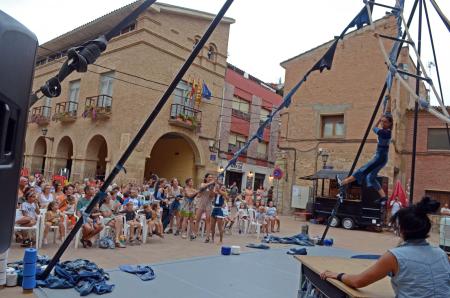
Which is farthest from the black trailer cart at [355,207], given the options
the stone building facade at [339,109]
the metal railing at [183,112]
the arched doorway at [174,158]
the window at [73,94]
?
Result: the window at [73,94]

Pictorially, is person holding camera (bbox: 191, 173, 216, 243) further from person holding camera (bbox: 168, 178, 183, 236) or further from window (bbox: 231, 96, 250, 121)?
window (bbox: 231, 96, 250, 121)

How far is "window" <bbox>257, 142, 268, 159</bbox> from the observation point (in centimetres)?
2947

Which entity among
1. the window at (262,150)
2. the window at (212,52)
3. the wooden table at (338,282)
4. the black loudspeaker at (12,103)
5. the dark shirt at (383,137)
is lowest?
the wooden table at (338,282)

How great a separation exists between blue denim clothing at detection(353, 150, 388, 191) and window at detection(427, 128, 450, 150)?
1511 centimetres

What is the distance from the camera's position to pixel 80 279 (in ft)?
16.7

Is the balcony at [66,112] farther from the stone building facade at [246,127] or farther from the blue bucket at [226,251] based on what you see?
the blue bucket at [226,251]

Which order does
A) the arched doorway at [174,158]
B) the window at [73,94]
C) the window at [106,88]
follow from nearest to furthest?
the window at [106,88] → the window at [73,94] → the arched doorway at [174,158]

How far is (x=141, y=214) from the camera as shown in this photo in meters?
8.91

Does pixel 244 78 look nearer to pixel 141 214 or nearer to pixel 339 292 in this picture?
pixel 141 214

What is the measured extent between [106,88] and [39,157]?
965 cm

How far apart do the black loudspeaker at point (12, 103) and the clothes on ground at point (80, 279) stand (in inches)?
137

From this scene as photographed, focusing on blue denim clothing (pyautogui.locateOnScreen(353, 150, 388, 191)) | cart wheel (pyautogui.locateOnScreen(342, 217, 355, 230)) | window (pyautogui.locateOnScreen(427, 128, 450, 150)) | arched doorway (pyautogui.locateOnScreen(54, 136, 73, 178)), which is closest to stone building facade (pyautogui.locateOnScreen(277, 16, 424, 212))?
window (pyautogui.locateOnScreen(427, 128, 450, 150))

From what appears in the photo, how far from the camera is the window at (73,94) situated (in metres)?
22.7

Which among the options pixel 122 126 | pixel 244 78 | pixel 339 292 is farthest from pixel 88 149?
pixel 339 292
